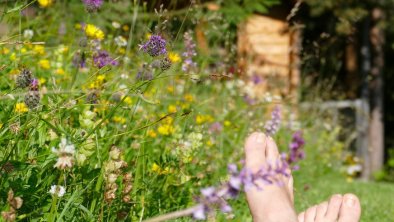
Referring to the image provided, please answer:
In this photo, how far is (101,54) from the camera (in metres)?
2.25

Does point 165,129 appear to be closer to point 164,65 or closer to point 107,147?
point 107,147

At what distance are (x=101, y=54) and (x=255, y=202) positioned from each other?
830 mm

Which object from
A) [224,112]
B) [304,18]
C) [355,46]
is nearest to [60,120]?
[224,112]

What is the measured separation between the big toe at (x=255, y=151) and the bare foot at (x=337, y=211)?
0.48m

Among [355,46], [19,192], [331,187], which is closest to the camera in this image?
[19,192]

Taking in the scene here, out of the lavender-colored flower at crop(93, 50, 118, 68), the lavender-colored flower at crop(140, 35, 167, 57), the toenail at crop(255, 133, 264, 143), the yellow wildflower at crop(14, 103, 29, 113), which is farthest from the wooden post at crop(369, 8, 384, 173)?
the lavender-colored flower at crop(140, 35, 167, 57)

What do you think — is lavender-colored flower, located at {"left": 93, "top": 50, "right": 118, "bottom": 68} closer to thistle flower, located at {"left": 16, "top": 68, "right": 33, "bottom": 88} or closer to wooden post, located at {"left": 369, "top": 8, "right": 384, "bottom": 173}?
thistle flower, located at {"left": 16, "top": 68, "right": 33, "bottom": 88}

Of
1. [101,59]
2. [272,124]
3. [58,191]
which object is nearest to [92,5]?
[101,59]

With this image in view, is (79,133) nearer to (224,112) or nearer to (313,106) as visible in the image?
(224,112)

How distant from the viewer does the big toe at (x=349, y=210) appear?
2.21 metres

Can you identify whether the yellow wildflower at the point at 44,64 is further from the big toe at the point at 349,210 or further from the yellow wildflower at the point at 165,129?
the big toe at the point at 349,210

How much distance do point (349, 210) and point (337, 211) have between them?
6 centimetres

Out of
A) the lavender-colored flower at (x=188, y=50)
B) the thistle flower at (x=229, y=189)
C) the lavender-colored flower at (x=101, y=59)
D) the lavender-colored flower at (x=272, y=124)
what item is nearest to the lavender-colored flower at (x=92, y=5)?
the lavender-colored flower at (x=101, y=59)

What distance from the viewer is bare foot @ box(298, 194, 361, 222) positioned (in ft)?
7.28
